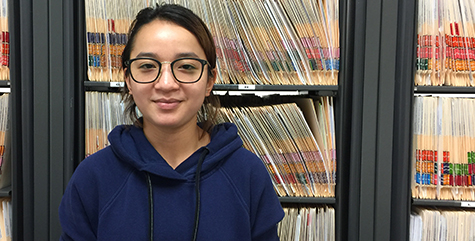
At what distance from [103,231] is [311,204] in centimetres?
85

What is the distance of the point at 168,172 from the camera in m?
0.88

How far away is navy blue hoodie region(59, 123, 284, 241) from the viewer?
86cm

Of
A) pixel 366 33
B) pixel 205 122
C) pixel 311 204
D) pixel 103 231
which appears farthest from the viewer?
pixel 311 204

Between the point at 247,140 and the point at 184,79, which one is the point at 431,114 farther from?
the point at 184,79

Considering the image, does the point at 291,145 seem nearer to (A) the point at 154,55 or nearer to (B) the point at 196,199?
(B) the point at 196,199

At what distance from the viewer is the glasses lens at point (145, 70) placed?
855 millimetres

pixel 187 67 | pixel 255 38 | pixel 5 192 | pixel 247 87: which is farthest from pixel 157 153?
pixel 5 192

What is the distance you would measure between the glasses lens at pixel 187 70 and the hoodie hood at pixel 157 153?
203 mm

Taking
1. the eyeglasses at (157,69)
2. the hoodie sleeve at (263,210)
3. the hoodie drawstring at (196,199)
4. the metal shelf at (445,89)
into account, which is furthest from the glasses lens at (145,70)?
the metal shelf at (445,89)

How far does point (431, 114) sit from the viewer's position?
1249 mm

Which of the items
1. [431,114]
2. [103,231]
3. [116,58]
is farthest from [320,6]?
[103,231]

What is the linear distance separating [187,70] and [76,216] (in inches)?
18.9

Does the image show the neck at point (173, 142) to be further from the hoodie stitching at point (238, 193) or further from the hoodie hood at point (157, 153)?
the hoodie stitching at point (238, 193)

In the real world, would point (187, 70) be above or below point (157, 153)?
above
